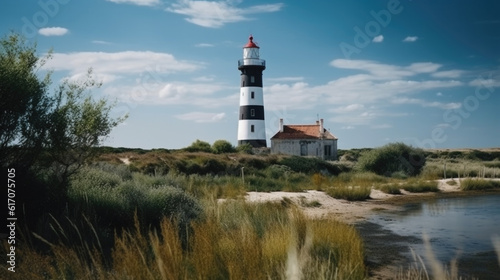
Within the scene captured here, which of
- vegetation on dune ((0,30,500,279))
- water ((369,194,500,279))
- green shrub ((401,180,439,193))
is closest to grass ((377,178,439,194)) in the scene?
green shrub ((401,180,439,193))

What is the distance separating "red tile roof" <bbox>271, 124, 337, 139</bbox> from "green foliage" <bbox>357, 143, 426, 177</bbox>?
12.0 meters

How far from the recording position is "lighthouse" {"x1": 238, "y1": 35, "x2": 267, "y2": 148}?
45.0m

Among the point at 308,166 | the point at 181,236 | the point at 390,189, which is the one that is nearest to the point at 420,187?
the point at 390,189

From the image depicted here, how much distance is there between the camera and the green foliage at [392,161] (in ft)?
111

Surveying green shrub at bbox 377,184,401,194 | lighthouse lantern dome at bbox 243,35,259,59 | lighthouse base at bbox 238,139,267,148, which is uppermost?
lighthouse lantern dome at bbox 243,35,259,59

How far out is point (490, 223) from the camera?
49.0 ft

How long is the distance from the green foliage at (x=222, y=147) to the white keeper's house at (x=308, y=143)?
16.0ft

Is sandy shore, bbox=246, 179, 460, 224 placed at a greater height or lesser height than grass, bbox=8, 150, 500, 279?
lesser

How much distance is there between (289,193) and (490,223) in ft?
27.9

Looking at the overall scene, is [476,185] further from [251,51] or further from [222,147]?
[251,51]

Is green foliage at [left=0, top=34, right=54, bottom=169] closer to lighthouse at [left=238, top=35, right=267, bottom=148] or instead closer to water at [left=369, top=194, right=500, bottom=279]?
water at [left=369, top=194, right=500, bottom=279]

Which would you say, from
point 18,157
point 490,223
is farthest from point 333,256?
point 490,223

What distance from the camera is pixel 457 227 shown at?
46.3 feet

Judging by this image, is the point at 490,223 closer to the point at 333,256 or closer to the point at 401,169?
the point at 333,256
